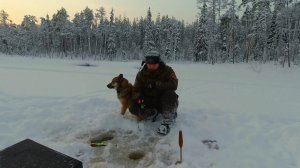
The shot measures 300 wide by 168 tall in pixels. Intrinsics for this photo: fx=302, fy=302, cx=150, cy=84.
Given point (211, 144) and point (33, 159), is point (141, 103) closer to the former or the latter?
point (211, 144)

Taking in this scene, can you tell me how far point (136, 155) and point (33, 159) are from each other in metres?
1.80

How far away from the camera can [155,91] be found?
5.77 metres

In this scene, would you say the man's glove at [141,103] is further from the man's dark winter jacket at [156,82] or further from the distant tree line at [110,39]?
the distant tree line at [110,39]

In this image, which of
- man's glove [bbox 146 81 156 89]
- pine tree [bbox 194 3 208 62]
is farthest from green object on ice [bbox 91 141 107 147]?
pine tree [bbox 194 3 208 62]

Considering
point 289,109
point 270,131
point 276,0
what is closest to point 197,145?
point 270,131

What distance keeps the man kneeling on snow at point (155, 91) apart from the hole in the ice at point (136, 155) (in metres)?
0.72

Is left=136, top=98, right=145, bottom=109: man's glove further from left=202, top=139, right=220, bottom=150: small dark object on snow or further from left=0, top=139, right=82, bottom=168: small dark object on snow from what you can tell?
left=0, top=139, right=82, bottom=168: small dark object on snow

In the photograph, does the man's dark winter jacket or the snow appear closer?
the snow

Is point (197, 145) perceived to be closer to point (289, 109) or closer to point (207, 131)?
point (207, 131)

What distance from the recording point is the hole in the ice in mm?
4649

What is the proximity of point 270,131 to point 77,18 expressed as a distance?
73.8m

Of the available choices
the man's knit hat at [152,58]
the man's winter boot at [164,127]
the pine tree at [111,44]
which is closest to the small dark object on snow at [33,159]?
Result: the man's winter boot at [164,127]

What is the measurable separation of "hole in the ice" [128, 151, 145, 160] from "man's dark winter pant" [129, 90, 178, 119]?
0.89 m

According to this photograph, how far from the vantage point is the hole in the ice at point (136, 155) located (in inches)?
183
